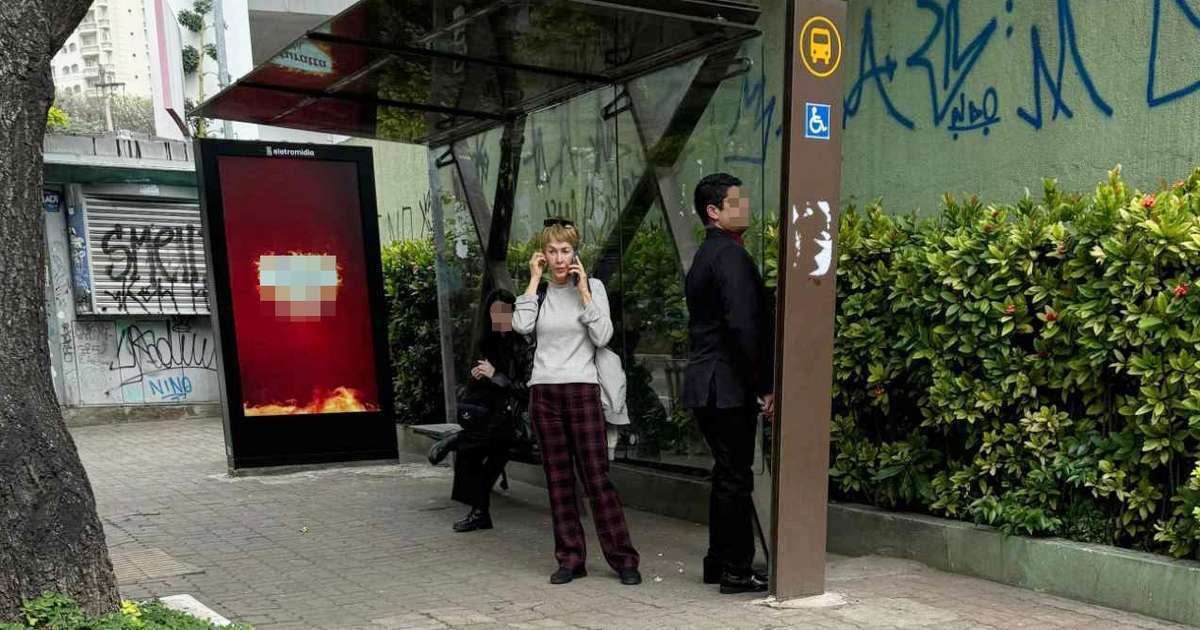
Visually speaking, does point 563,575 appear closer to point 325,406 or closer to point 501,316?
point 501,316

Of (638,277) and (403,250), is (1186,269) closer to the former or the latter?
(638,277)

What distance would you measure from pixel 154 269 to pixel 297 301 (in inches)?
249

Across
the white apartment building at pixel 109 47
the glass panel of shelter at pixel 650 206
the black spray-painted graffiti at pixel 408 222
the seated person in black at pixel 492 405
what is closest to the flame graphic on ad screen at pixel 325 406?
the glass panel of shelter at pixel 650 206

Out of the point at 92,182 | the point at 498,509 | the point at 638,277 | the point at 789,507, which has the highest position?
the point at 92,182

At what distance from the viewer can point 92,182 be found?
1395cm

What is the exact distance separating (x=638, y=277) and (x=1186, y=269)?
3.44 m

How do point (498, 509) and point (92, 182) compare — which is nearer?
point (498, 509)

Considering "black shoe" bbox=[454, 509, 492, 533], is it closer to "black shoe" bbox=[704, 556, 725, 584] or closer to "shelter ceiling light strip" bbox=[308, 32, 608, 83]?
"black shoe" bbox=[704, 556, 725, 584]

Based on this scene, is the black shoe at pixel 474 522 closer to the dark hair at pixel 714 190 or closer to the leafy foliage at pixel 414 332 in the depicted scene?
the dark hair at pixel 714 190

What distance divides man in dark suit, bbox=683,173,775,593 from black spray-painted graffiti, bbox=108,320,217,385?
10.8 metres

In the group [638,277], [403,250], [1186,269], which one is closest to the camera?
[1186,269]

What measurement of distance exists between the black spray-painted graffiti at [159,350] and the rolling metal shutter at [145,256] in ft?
1.11

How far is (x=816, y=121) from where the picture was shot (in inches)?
184

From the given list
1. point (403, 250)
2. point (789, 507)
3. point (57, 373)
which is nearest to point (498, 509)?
point (789, 507)
